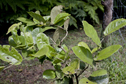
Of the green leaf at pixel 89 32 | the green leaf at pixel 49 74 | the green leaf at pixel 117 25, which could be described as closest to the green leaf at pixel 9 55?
the green leaf at pixel 49 74

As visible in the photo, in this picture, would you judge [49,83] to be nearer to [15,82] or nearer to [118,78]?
[15,82]

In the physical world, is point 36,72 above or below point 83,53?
below

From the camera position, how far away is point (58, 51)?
1.61 feet

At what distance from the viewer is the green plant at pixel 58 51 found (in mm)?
398

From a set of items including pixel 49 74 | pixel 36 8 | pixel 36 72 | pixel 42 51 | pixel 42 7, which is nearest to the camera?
pixel 42 51

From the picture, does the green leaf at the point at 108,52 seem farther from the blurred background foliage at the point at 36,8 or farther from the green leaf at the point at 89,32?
the blurred background foliage at the point at 36,8

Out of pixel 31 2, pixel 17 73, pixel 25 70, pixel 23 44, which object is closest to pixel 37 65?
pixel 25 70

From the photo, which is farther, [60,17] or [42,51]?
[60,17]

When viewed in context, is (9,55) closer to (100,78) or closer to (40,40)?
(40,40)

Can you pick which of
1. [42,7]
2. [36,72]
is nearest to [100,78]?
[36,72]

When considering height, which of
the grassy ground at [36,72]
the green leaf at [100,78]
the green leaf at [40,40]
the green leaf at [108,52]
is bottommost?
the grassy ground at [36,72]

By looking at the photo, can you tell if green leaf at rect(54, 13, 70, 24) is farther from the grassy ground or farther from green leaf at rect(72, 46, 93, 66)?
the grassy ground

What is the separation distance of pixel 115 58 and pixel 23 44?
2407mm

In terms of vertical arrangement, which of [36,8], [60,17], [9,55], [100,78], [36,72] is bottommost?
[36,72]
